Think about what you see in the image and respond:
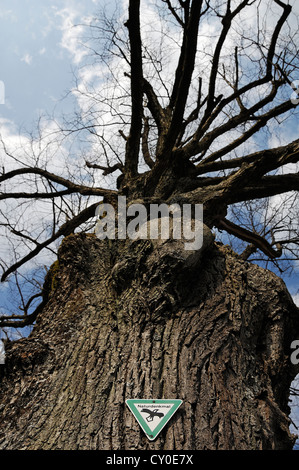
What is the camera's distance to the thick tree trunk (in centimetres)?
146

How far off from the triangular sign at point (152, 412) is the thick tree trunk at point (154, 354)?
0.09 feet

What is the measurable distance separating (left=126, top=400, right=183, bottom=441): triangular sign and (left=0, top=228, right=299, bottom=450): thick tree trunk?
26 mm

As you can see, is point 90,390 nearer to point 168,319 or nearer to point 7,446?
point 7,446

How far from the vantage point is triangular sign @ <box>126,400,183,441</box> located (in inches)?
55.9

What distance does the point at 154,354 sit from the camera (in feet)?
5.70

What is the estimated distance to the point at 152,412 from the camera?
1457 mm

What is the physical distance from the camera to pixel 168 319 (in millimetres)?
1920

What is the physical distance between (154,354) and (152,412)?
1.04 feet

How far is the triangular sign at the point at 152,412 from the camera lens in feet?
4.66

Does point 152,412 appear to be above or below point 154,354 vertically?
below

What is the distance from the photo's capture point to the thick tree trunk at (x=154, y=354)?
4.81ft

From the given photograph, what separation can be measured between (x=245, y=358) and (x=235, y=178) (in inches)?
54.7

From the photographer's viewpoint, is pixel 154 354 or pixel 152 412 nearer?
pixel 152 412
